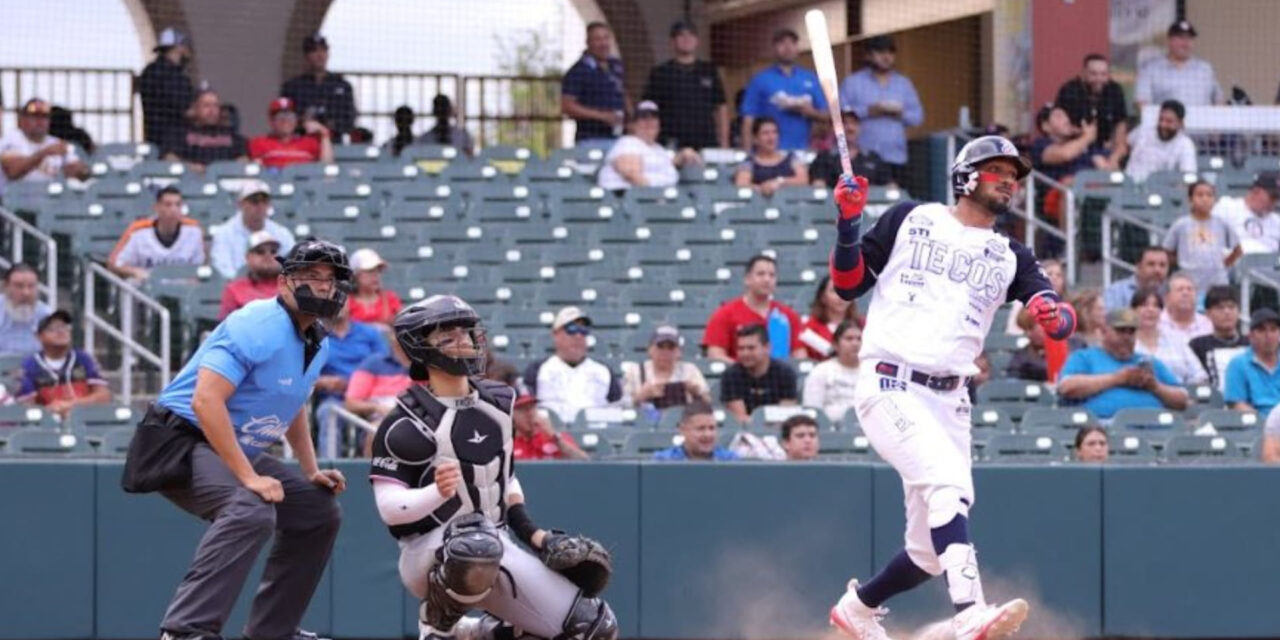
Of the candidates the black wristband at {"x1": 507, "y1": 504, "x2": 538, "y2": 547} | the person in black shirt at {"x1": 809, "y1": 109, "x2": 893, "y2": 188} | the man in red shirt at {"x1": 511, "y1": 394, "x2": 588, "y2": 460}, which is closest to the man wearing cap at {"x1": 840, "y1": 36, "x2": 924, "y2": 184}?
the person in black shirt at {"x1": 809, "y1": 109, "x2": 893, "y2": 188}

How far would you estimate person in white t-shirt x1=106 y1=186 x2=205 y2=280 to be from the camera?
45.9 feet

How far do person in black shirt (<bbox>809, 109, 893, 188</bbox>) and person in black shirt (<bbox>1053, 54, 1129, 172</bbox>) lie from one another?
1.62 m

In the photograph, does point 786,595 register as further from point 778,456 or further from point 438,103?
point 438,103

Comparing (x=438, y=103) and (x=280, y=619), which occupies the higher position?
(x=438, y=103)

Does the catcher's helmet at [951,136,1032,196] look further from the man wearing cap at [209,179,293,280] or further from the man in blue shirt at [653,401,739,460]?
the man wearing cap at [209,179,293,280]

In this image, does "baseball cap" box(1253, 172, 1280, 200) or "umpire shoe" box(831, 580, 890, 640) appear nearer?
"umpire shoe" box(831, 580, 890, 640)

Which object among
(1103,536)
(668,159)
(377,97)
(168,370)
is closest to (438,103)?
(668,159)

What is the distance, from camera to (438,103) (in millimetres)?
17766

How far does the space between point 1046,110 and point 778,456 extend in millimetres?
6542

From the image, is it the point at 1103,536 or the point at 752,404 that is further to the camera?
the point at 752,404

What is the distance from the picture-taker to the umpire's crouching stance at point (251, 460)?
7516 mm

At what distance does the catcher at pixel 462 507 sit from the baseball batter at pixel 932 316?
127cm

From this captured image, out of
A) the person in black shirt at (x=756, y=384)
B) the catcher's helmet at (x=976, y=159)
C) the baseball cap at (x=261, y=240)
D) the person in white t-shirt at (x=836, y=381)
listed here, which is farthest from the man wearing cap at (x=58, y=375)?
the catcher's helmet at (x=976, y=159)

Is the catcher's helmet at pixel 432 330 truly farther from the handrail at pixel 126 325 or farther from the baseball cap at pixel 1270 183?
the baseball cap at pixel 1270 183
